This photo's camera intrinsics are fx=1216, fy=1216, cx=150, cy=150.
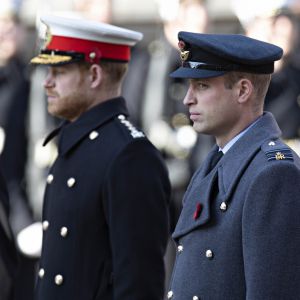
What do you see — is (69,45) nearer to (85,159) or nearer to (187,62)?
(85,159)

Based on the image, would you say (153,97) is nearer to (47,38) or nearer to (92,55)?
(47,38)

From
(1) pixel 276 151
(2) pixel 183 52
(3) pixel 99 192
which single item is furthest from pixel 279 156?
(3) pixel 99 192

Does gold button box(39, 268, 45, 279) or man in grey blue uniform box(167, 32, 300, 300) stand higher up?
man in grey blue uniform box(167, 32, 300, 300)

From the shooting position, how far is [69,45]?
5.27 metres

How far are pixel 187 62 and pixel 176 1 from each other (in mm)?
4517

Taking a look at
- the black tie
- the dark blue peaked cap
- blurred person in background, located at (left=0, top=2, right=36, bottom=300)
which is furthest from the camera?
blurred person in background, located at (left=0, top=2, right=36, bottom=300)

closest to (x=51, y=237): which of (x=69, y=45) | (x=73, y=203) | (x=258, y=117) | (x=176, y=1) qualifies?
→ (x=73, y=203)

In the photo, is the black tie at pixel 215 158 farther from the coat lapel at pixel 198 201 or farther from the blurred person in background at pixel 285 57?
the blurred person in background at pixel 285 57

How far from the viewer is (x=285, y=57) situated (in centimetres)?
827

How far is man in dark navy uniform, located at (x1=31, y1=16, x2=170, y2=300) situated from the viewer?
4727 millimetres

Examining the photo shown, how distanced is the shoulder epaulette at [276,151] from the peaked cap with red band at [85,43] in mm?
1452

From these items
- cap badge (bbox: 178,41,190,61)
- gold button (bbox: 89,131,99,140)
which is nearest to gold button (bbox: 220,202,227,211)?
cap badge (bbox: 178,41,190,61)

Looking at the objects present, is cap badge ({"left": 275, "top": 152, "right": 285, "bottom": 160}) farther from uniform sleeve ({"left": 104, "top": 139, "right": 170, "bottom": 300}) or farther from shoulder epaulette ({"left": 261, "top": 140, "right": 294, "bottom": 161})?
uniform sleeve ({"left": 104, "top": 139, "right": 170, "bottom": 300})

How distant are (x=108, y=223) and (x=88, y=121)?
510 millimetres
